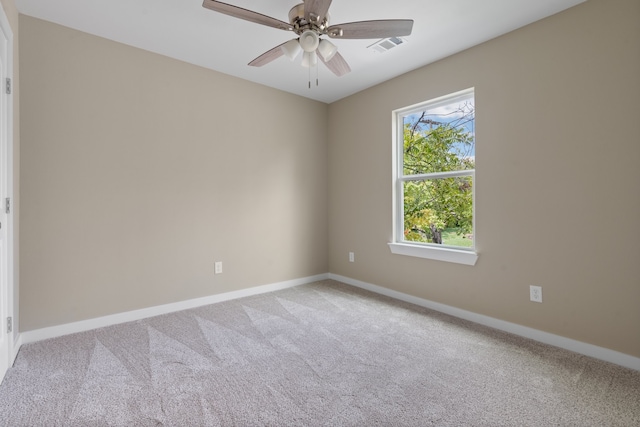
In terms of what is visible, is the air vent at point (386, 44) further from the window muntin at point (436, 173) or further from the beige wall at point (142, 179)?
the beige wall at point (142, 179)

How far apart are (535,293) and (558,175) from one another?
930mm

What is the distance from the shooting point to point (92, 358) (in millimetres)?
2197

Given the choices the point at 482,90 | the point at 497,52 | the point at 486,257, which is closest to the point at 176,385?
the point at 486,257

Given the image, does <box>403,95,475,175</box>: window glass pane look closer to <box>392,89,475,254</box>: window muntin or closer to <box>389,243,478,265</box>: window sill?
<box>392,89,475,254</box>: window muntin

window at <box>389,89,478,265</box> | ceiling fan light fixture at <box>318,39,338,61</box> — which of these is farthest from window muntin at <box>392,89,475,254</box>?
ceiling fan light fixture at <box>318,39,338,61</box>

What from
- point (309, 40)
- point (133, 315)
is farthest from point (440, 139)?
point (133, 315)

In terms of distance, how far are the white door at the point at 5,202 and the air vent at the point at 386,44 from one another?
8.56ft

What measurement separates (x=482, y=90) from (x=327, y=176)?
7.29 feet

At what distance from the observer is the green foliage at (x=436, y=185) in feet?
10.0

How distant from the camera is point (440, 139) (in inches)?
129

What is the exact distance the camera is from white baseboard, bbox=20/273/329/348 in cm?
247

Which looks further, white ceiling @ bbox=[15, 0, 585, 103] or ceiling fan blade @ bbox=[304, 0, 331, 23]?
white ceiling @ bbox=[15, 0, 585, 103]

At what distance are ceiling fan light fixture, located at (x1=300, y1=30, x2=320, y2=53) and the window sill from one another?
218 centimetres

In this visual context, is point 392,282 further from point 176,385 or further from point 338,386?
point 176,385
